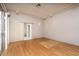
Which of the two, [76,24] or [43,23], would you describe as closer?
[76,24]

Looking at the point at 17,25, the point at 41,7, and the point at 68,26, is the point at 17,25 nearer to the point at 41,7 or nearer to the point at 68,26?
the point at 41,7

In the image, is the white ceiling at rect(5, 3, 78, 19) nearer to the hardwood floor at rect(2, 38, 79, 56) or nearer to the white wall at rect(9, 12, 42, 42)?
the white wall at rect(9, 12, 42, 42)

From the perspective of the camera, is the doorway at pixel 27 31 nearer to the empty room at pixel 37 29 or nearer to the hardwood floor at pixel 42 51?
the empty room at pixel 37 29

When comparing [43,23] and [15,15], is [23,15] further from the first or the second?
[43,23]

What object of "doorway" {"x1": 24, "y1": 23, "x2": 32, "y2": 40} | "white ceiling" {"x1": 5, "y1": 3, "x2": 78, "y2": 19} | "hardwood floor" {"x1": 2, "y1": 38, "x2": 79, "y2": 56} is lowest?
"hardwood floor" {"x1": 2, "y1": 38, "x2": 79, "y2": 56}

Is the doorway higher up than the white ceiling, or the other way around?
the white ceiling

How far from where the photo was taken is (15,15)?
8.48 meters

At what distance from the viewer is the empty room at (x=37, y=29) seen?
4.87 metres

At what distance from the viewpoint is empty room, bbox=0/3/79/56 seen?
192 inches

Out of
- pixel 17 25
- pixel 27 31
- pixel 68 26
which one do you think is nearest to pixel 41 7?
pixel 68 26

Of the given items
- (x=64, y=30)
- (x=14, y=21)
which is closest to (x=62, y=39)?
(x=64, y=30)

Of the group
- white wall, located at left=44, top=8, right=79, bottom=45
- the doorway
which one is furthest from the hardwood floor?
the doorway

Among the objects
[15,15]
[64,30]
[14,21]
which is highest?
[15,15]

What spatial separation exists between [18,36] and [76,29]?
4.95 metres
